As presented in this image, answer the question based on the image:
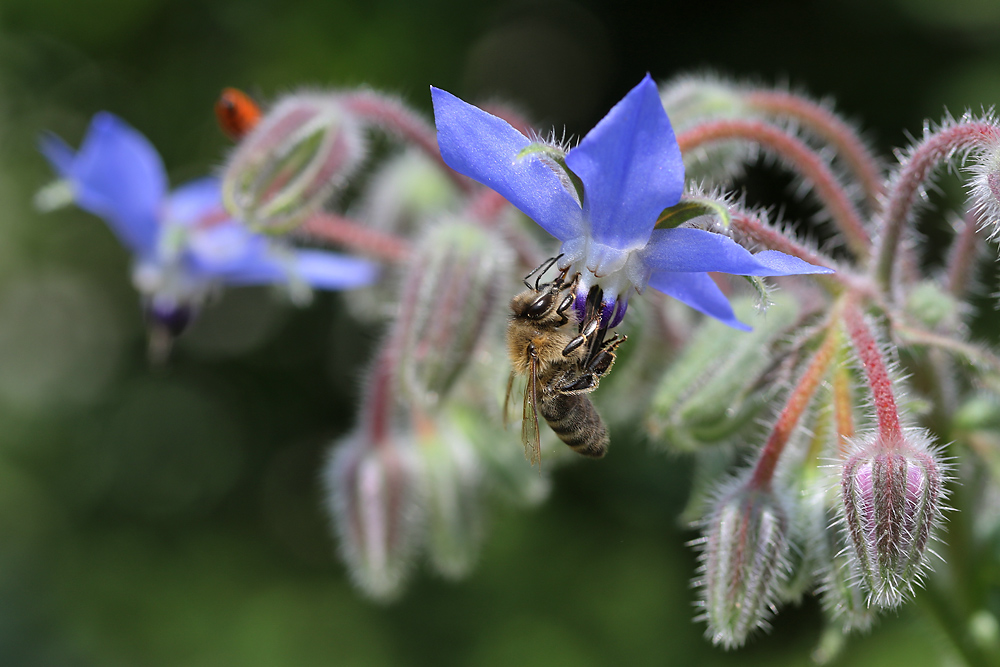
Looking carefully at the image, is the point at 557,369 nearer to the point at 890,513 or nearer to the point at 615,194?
the point at 615,194

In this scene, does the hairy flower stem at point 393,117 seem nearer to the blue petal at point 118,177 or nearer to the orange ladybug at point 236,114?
the orange ladybug at point 236,114

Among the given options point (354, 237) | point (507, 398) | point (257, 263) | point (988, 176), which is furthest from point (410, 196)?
point (988, 176)

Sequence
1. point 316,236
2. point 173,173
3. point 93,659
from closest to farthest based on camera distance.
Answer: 1. point 316,236
2. point 93,659
3. point 173,173

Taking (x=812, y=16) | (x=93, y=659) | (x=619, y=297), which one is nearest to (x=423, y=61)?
(x=812, y=16)

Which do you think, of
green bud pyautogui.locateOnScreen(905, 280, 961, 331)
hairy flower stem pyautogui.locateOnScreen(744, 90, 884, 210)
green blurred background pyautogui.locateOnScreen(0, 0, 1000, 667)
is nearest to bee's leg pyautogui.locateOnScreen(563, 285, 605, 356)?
green bud pyautogui.locateOnScreen(905, 280, 961, 331)

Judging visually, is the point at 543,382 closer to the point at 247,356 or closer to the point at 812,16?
the point at 812,16

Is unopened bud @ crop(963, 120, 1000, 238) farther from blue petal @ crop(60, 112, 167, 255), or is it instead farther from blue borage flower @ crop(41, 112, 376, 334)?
blue petal @ crop(60, 112, 167, 255)
